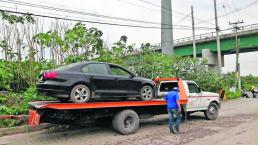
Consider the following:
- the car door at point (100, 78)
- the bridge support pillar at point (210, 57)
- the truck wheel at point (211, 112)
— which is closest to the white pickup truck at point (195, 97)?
the truck wheel at point (211, 112)

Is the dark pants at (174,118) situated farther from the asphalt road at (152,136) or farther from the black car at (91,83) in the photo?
the black car at (91,83)

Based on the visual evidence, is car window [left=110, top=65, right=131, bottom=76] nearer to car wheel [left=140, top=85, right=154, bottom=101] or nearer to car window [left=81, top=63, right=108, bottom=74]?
car window [left=81, top=63, right=108, bottom=74]

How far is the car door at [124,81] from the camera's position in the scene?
11.9m

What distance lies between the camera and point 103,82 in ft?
37.5

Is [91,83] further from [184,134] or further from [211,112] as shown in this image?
[211,112]

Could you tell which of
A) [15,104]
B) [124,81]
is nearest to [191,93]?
[124,81]

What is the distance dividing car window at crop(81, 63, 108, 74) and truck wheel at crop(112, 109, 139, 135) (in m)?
1.54

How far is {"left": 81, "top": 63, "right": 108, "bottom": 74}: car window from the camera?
11.2 metres

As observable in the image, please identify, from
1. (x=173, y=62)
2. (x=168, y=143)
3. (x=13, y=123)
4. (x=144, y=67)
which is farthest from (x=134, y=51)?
(x=168, y=143)

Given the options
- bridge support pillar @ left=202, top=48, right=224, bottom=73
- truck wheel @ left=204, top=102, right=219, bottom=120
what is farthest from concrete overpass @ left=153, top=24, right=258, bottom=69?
truck wheel @ left=204, top=102, right=219, bottom=120

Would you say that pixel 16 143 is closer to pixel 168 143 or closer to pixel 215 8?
pixel 168 143

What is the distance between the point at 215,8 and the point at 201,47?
11.3 meters

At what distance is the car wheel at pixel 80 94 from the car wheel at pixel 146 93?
2.33m

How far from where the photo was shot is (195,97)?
14.6 metres
